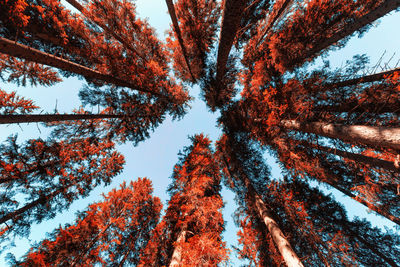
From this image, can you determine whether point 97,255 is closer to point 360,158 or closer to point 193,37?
point 193,37

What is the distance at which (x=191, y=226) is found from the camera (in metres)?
6.40

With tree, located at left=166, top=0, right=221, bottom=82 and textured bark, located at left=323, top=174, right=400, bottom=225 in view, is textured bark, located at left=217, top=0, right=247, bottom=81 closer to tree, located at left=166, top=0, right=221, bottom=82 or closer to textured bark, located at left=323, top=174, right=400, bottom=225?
tree, located at left=166, top=0, right=221, bottom=82

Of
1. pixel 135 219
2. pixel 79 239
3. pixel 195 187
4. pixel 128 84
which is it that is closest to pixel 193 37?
pixel 128 84

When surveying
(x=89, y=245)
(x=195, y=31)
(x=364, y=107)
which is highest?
(x=195, y=31)

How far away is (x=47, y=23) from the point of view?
16.8 feet

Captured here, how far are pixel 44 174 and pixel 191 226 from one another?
763cm

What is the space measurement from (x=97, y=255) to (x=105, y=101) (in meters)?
7.44

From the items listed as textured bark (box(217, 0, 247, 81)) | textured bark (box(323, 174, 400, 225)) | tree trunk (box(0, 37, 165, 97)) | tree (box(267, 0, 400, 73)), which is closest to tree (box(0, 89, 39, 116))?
tree trunk (box(0, 37, 165, 97))

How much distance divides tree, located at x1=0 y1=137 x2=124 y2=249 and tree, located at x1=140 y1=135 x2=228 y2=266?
16.8ft

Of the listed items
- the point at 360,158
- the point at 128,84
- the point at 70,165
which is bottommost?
the point at 360,158

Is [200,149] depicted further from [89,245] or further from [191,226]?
[89,245]

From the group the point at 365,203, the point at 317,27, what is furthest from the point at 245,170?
the point at 317,27

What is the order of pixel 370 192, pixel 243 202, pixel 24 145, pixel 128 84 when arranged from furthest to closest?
1. pixel 243 202
2. pixel 128 84
3. pixel 24 145
4. pixel 370 192

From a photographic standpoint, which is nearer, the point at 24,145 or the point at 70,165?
the point at 24,145
